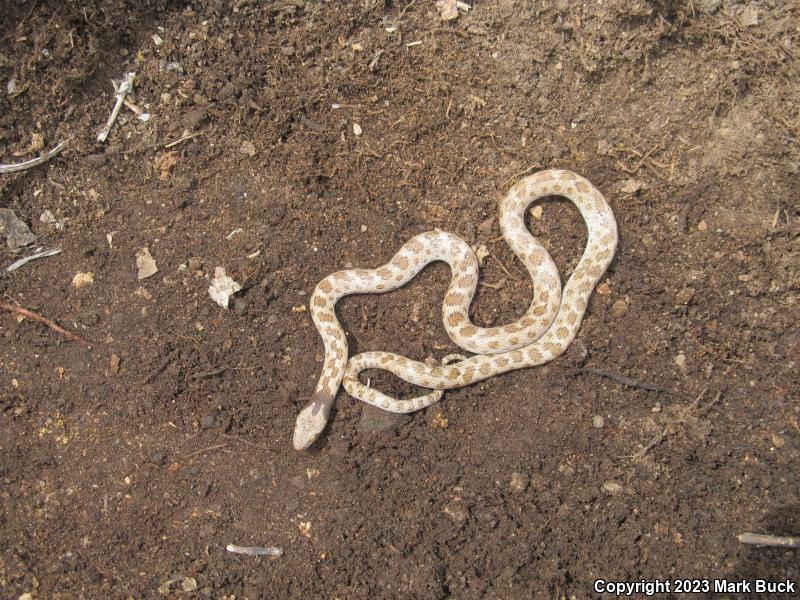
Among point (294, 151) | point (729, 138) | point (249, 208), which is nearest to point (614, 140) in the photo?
point (729, 138)

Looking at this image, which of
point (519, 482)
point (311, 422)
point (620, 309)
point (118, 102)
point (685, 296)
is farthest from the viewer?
point (118, 102)

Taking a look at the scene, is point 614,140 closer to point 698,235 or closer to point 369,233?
point 698,235

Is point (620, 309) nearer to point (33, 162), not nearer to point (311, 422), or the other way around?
point (311, 422)

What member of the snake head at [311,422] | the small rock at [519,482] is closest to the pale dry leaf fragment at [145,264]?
the snake head at [311,422]

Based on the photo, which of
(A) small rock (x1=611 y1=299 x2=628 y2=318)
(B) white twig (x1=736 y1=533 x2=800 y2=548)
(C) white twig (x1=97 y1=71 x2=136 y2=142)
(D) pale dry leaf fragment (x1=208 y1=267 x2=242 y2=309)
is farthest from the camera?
(C) white twig (x1=97 y1=71 x2=136 y2=142)

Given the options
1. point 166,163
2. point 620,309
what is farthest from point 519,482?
point 166,163

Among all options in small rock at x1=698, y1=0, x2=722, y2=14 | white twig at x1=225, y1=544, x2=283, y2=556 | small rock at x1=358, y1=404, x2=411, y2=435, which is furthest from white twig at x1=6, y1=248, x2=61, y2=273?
small rock at x1=698, y1=0, x2=722, y2=14

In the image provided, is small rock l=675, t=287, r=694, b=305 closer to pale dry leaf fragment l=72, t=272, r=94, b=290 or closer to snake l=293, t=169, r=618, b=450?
snake l=293, t=169, r=618, b=450
